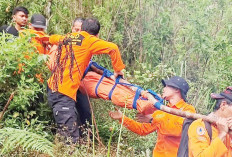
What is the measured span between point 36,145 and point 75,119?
47.2 inches

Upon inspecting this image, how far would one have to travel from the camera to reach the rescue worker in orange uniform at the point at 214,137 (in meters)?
3.43

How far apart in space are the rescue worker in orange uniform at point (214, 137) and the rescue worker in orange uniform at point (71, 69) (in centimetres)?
194

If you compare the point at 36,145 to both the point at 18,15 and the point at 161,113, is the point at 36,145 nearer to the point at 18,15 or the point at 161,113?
the point at 161,113

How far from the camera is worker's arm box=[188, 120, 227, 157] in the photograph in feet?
11.2

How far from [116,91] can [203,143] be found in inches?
80.3

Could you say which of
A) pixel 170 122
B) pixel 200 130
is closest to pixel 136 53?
pixel 170 122

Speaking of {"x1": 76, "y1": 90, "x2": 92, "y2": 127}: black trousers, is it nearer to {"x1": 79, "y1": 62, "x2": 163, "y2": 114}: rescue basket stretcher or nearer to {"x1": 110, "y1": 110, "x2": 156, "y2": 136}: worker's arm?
{"x1": 79, "y1": 62, "x2": 163, "y2": 114}: rescue basket stretcher

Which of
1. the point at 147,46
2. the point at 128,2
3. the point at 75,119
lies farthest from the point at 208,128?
the point at 128,2

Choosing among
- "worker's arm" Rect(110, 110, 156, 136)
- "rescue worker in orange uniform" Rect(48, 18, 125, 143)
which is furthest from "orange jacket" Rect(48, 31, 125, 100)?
"worker's arm" Rect(110, 110, 156, 136)

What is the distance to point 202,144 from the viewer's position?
137 inches

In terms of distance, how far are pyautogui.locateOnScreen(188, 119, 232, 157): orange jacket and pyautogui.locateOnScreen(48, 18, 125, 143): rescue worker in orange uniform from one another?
6.51 feet

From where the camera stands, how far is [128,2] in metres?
8.22

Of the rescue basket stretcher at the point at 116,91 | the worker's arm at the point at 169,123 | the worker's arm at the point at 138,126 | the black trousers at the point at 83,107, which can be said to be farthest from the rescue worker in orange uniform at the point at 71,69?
the worker's arm at the point at 169,123

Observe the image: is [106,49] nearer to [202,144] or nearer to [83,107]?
[83,107]
